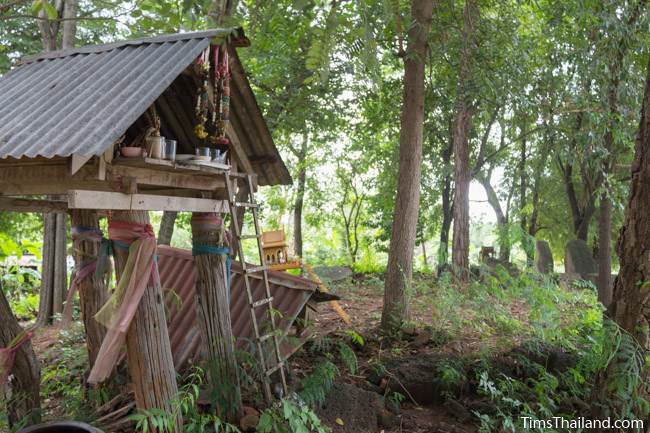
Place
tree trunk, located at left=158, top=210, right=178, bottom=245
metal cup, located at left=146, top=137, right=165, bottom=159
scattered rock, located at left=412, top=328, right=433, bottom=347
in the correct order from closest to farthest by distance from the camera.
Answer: metal cup, located at left=146, top=137, right=165, bottom=159
scattered rock, located at left=412, top=328, right=433, bottom=347
tree trunk, located at left=158, top=210, right=178, bottom=245

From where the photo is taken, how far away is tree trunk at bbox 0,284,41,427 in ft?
17.6

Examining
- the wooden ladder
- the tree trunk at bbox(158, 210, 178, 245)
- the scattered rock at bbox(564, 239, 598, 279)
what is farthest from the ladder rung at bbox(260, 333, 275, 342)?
the scattered rock at bbox(564, 239, 598, 279)

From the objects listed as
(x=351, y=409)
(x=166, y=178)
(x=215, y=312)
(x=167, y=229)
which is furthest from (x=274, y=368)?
(x=167, y=229)

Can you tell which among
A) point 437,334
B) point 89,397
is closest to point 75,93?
point 89,397

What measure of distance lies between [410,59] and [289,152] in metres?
12.2

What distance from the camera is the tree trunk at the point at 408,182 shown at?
8297 millimetres

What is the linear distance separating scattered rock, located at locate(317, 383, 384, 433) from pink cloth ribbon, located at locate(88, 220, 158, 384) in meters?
2.53

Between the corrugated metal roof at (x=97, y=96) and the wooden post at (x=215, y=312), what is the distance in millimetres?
1207

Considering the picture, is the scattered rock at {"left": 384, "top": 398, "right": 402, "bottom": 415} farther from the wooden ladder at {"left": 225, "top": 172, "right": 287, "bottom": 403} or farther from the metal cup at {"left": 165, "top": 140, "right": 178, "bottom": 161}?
the metal cup at {"left": 165, "top": 140, "right": 178, "bottom": 161}

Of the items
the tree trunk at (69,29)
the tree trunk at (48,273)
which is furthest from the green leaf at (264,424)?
the tree trunk at (69,29)

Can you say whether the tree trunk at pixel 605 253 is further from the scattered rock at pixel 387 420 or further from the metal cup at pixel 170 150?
the metal cup at pixel 170 150

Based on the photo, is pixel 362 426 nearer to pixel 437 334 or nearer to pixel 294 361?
→ pixel 294 361

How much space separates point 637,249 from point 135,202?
4545mm

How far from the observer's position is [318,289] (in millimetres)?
6906
